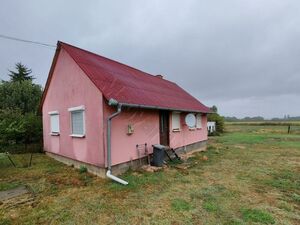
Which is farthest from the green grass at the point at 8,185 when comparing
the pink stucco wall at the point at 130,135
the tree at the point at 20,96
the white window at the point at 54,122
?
the tree at the point at 20,96

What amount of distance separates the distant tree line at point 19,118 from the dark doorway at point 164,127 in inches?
295

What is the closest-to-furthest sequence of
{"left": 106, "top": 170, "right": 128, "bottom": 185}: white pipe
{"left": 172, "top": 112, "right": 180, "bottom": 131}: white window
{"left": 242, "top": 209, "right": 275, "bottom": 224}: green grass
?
{"left": 242, "top": 209, "right": 275, "bottom": 224}: green grass < {"left": 106, "top": 170, "right": 128, "bottom": 185}: white pipe < {"left": 172, "top": 112, "right": 180, "bottom": 131}: white window

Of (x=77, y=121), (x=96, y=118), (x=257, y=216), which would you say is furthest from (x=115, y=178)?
(x=257, y=216)

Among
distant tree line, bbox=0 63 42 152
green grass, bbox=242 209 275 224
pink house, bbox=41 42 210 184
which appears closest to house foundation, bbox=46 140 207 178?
pink house, bbox=41 42 210 184

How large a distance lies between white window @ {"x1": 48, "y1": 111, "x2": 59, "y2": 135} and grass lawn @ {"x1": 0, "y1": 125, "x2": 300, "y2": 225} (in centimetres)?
210

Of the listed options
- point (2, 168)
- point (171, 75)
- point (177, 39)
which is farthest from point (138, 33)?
point (2, 168)

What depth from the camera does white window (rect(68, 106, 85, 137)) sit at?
739cm

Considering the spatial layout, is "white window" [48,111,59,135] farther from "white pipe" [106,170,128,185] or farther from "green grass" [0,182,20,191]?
"white pipe" [106,170,128,185]

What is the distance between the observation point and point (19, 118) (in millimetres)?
11469

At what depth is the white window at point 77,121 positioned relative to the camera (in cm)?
739

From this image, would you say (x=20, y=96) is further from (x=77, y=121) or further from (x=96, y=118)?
(x=96, y=118)

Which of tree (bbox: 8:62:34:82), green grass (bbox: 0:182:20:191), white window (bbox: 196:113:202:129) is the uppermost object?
tree (bbox: 8:62:34:82)

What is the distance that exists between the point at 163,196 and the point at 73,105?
505cm

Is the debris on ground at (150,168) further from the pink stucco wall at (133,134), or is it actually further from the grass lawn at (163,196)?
the pink stucco wall at (133,134)
